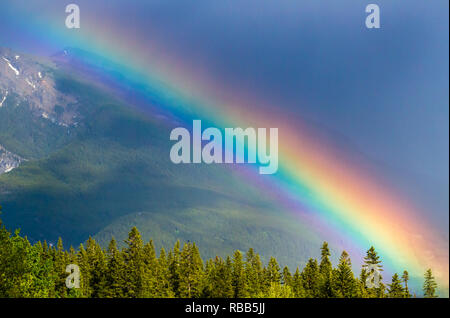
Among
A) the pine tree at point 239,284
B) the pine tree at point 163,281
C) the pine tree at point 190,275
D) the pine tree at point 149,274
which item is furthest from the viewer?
the pine tree at point 190,275

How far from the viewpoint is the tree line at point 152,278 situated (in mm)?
110000

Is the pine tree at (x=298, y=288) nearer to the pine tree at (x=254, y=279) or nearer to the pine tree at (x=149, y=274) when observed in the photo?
Result: the pine tree at (x=254, y=279)

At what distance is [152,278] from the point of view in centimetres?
12625

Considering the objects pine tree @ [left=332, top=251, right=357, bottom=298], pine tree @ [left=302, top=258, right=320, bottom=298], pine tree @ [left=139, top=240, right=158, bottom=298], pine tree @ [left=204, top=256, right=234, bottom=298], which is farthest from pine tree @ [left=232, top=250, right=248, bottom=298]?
pine tree @ [left=302, top=258, right=320, bottom=298]

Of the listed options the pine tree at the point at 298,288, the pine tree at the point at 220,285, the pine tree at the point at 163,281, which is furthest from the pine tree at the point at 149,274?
the pine tree at the point at 298,288

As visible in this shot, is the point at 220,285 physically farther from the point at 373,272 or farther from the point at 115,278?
the point at 373,272
